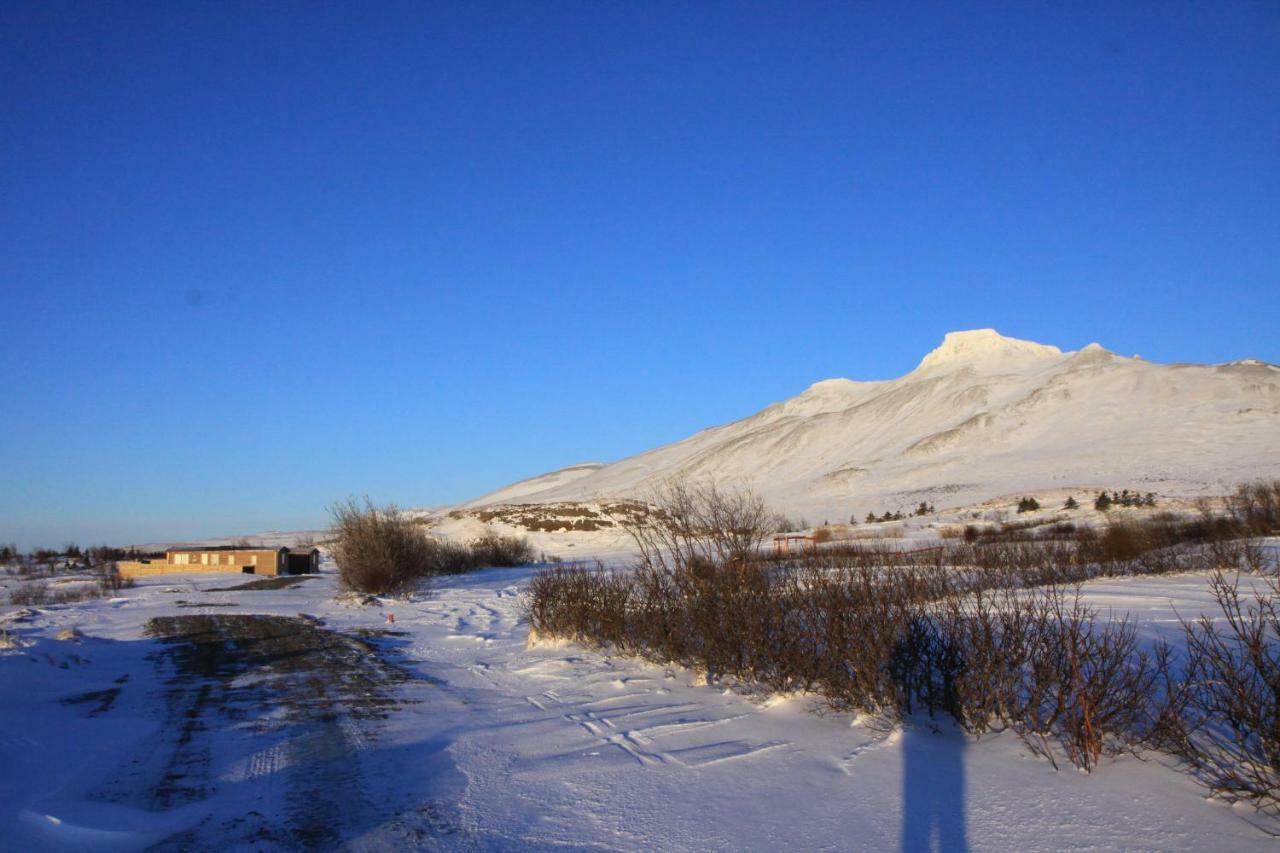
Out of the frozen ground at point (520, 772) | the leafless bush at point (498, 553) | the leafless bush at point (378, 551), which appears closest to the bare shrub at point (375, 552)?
the leafless bush at point (378, 551)

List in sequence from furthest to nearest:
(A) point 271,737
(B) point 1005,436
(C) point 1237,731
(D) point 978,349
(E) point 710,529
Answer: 1. (D) point 978,349
2. (B) point 1005,436
3. (E) point 710,529
4. (A) point 271,737
5. (C) point 1237,731

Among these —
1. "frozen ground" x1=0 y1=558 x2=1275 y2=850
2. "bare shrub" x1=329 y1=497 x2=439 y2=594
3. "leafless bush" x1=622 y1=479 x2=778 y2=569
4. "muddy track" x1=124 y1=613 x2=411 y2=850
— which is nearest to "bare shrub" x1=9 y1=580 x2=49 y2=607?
"bare shrub" x1=329 y1=497 x2=439 y2=594

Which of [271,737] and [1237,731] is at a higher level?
[1237,731]

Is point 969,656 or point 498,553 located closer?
point 969,656


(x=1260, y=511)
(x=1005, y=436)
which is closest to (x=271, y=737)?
(x=1260, y=511)

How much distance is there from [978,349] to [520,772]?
14801cm

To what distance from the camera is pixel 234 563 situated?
156ft

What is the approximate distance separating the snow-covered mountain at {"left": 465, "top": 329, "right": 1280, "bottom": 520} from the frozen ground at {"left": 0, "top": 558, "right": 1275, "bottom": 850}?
53.5 metres

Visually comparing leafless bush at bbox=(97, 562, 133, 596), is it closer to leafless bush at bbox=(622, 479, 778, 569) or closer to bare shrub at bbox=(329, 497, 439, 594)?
→ bare shrub at bbox=(329, 497, 439, 594)

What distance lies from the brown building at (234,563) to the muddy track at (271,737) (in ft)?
103

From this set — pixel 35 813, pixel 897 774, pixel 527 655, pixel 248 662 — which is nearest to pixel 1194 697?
pixel 897 774

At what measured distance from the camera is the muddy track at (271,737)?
573cm

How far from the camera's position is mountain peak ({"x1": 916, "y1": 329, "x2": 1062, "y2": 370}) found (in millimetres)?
138250

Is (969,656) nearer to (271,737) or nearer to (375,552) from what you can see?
(271,737)
